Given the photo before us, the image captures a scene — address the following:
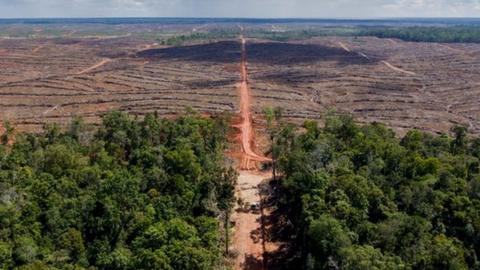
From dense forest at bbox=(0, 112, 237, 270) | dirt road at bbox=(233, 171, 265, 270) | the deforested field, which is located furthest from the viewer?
the deforested field

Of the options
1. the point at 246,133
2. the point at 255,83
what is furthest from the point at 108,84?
the point at 246,133

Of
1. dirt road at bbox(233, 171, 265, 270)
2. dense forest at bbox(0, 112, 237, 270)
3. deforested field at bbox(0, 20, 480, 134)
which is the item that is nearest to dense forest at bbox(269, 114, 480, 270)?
dirt road at bbox(233, 171, 265, 270)

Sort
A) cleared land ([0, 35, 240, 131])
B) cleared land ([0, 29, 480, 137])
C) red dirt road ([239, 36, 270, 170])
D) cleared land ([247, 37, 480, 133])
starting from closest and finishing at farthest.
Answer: red dirt road ([239, 36, 270, 170]) < cleared land ([247, 37, 480, 133]) < cleared land ([0, 29, 480, 137]) < cleared land ([0, 35, 240, 131])

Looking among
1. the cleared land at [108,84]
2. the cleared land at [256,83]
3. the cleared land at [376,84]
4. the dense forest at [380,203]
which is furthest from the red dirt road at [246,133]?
the dense forest at [380,203]

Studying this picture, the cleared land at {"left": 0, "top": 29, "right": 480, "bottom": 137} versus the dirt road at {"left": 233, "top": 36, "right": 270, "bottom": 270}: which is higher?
the cleared land at {"left": 0, "top": 29, "right": 480, "bottom": 137}

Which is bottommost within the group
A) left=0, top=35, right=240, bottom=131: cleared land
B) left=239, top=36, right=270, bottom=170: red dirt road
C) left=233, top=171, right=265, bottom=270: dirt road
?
left=233, top=171, right=265, bottom=270: dirt road

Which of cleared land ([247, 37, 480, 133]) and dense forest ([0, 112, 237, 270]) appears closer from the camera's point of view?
dense forest ([0, 112, 237, 270])

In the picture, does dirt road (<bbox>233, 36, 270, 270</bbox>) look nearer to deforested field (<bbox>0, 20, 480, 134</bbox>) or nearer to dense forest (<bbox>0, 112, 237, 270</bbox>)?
dense forest (<bbox>0, 112, 237, 270</bbox>)
